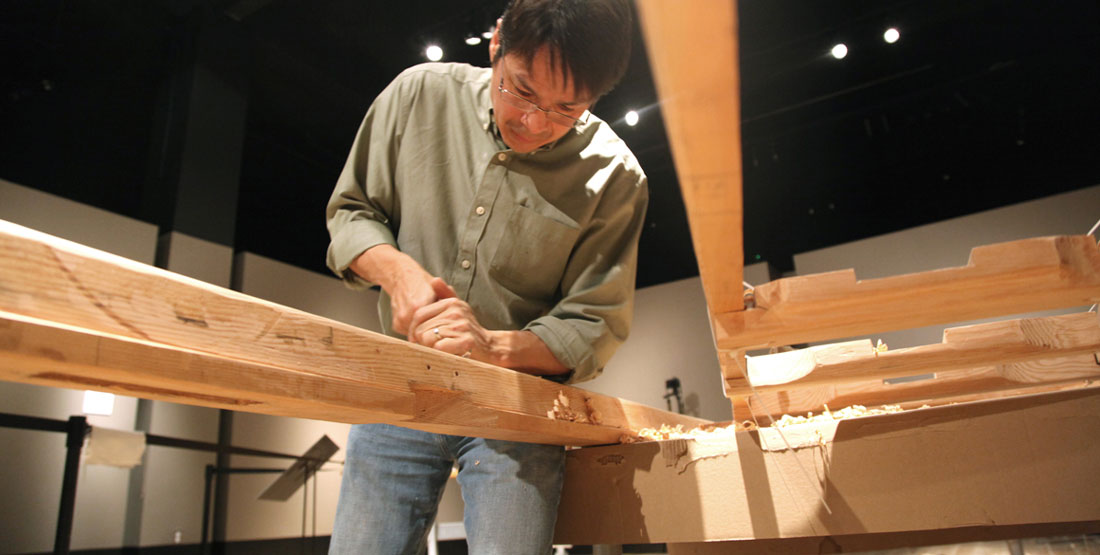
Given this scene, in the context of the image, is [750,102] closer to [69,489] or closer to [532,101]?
[532,101]

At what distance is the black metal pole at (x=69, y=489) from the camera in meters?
2.76

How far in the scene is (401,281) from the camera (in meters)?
1.09

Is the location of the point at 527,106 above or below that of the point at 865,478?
above

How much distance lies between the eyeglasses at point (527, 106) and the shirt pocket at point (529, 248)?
0.16m

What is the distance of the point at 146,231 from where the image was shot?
15.0 feet

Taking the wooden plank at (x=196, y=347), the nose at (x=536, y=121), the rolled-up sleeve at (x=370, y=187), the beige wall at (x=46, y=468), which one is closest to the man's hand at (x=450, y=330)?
the wooden plank at (x=196, y=347)

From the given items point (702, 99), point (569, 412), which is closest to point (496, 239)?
point (569, 412)

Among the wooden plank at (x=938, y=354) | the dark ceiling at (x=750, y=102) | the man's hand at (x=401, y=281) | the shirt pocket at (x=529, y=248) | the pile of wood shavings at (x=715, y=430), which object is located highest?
the dark ceiling at (x=750, y=102)

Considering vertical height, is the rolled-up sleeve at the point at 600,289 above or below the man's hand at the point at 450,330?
above

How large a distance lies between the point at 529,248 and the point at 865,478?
2.12 feet

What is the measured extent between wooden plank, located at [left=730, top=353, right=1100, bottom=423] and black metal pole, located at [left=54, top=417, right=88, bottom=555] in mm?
2677

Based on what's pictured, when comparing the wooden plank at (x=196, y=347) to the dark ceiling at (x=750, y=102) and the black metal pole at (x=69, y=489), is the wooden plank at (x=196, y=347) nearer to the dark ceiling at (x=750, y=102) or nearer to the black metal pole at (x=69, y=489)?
the black metal pole at (x=69, y=489)

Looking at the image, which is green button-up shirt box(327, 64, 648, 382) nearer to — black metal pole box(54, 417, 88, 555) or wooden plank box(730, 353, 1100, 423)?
wooden plank box(730, 353, 1100, 423)

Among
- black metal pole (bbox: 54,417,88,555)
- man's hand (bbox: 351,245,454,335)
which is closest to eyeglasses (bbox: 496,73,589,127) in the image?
man's hand (bbox: 351,245,454,335)
